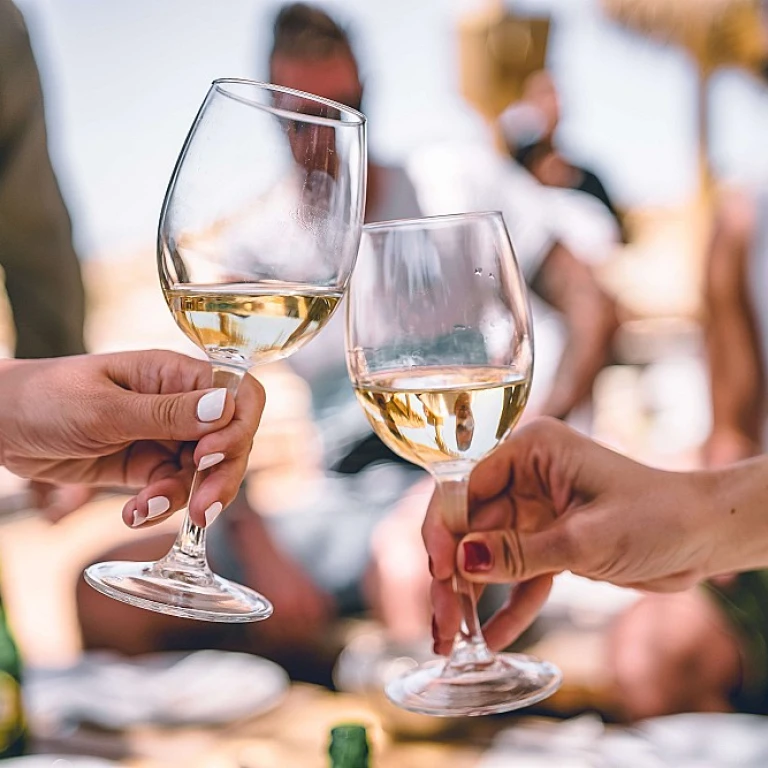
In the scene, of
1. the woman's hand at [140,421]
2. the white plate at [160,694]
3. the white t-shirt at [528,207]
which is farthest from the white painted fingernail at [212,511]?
the white t-shirt at [528,207]

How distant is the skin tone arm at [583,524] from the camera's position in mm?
740

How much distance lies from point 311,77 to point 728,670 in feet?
4.60

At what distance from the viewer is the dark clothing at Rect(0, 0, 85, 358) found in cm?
175

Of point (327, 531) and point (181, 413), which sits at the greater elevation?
point (181, 413)

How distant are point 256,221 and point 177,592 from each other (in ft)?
0.68

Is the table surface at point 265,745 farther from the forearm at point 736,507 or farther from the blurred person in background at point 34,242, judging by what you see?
the forearm at point 736,507

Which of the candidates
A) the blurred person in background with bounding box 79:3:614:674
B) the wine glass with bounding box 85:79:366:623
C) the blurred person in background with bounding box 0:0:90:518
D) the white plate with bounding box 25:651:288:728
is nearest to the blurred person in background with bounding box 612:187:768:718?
the blurred person in background with bounding box 79:3:614:674

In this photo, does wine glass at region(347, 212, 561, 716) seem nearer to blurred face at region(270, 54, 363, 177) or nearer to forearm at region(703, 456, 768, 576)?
forearm at region(703, 456, 768, 576)

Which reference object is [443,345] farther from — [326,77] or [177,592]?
[326,77]

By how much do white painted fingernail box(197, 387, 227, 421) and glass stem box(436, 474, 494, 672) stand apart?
0.14 metres

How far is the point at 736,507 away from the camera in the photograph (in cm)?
83

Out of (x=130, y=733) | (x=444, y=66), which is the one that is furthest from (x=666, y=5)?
(x=130, y=733)

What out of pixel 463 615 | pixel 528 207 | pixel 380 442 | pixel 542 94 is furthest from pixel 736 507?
pixel 542 94

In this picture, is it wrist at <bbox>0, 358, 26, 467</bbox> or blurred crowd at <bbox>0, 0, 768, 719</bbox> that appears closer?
wrist at <bbox>0, 358, 26, 467</bbox>
